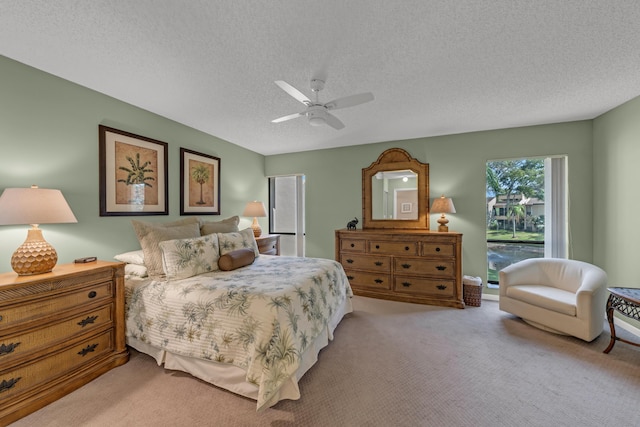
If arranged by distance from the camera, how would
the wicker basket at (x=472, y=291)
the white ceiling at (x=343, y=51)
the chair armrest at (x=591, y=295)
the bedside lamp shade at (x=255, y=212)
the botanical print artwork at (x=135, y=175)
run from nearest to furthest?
the white ceiling at (x=343, y=51) → the chair armrest at (x=591, y=295) → the botanical print artwork at (x=135, y=175) → the wicker basket at (x=472, y=291) → the bedside lamp shade at (x=255, y=212)

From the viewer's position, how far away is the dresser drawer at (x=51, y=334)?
5.15 feet

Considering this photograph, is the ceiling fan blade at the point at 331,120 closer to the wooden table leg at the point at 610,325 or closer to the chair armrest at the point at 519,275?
the chair armrest at the point at 519,275

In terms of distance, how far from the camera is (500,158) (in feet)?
12.2

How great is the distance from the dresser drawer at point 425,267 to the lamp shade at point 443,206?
0.76 metres

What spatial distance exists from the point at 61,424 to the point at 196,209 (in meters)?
2.53

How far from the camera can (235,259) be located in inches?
101

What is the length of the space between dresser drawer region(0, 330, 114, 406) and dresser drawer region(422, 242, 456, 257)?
12.0 ft

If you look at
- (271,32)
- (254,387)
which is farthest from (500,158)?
(254,387)

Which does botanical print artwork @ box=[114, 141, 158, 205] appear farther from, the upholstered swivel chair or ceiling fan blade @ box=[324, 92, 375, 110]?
the upholstered swivel chair

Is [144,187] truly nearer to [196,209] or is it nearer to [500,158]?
[196,209]

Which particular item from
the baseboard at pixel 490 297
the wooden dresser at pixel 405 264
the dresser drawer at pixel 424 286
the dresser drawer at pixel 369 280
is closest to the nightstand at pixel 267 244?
the wooden dresser at pixel 405 264

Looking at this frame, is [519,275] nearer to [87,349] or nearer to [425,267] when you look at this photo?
[425,267]

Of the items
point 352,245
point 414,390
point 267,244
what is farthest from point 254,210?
point 414,390

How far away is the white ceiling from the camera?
1.52m
